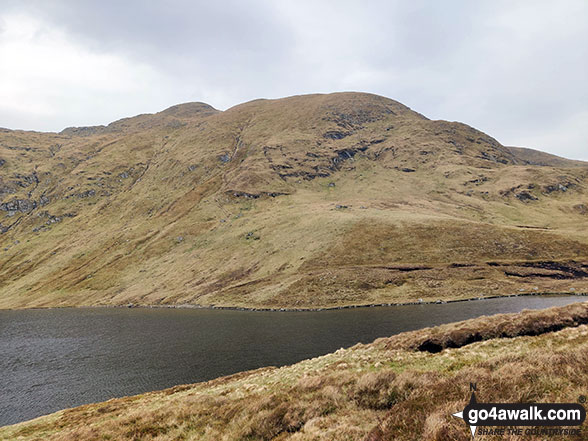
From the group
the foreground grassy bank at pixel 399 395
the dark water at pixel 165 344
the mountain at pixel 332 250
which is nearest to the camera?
the foreground grassy bank at pixel 399 395

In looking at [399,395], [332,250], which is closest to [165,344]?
[399,395]

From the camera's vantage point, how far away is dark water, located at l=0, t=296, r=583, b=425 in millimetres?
40312

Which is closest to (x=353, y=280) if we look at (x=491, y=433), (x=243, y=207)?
(x=491, y=433)

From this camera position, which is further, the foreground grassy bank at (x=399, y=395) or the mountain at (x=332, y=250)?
the mountain at (x=332, y=250)

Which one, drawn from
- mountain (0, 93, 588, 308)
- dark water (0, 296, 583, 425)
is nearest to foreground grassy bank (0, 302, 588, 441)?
dark water (0, 296, 583, 425)

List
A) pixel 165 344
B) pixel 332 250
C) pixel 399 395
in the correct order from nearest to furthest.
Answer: pixel 399 395, pixel 165 344, pixel 332 250

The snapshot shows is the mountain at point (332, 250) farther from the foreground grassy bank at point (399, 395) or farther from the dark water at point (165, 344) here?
the foreground grassy bank at point (399, 395)

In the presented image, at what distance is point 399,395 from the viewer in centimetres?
1410

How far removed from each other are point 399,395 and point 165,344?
54418mm

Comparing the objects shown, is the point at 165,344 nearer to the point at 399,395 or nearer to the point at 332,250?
the point at 399,395

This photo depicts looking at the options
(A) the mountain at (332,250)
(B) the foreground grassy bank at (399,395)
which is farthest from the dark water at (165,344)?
(B) the foreground grassy bank at (399,395)

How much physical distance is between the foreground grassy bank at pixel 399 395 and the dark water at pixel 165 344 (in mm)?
15463

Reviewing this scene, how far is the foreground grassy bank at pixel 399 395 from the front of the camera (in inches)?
426

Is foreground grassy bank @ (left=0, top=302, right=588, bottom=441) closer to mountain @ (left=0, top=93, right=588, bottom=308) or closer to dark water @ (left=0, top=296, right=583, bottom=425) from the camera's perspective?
dark water @ (left=0, top=296, right=583, bottom=425)
